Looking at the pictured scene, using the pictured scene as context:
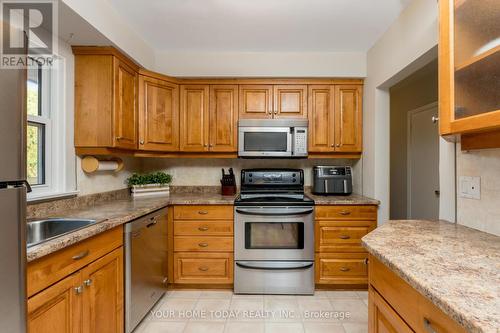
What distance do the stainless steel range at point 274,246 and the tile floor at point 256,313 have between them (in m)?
0.11

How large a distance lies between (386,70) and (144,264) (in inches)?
101

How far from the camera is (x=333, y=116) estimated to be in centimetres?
283

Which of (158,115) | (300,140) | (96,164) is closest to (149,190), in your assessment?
(96,164)

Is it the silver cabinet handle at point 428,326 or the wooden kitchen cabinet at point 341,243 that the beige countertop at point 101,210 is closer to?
the wooden kitchen cabinet at point 341,243

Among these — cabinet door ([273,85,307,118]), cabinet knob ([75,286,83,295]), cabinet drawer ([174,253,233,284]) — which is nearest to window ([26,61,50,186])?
cabinet knob ([75,286,83,295])

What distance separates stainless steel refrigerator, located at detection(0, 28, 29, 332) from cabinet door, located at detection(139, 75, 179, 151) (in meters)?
1.74

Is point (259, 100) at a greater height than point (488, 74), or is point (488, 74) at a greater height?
point (259, 100)

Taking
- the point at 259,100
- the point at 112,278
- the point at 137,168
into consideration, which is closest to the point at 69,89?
the point at 137,168

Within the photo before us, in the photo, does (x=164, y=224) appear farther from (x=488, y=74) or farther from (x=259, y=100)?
(x=488, y=74)

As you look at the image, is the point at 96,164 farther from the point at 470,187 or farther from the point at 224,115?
the point at 470,187

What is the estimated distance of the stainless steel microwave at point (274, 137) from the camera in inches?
109

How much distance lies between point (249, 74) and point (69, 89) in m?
1.62

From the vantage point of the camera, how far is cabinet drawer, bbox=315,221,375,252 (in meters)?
2.50

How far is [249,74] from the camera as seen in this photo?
2.80 m
